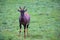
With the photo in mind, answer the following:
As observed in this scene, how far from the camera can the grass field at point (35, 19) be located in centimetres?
875

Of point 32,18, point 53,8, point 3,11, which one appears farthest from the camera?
point 53,8

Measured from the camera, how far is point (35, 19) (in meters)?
10.9

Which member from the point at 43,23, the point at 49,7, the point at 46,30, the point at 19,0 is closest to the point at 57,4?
the point at 49,7

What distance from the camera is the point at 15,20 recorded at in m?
10.6

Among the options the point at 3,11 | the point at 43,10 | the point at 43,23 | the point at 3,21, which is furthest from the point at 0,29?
the point at 43,10

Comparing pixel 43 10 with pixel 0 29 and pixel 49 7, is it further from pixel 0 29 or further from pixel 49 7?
pixel 0 29

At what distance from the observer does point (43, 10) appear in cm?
1253

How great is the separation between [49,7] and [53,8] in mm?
282

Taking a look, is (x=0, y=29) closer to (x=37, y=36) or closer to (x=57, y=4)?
(x=37, y=36)

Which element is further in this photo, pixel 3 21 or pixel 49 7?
pixel 49 7

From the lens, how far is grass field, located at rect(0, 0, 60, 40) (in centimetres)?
875

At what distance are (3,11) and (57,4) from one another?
3.14 m

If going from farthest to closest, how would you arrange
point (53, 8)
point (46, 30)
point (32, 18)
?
point (53, 8) < point (32, 18) < point (46, 30)

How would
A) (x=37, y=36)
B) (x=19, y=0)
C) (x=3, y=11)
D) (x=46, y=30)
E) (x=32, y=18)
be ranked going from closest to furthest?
(x=37, y=36) → (x=46, y=30) → (x=32, y=18) → (x=3, y=11) → (x=19, y=0)
